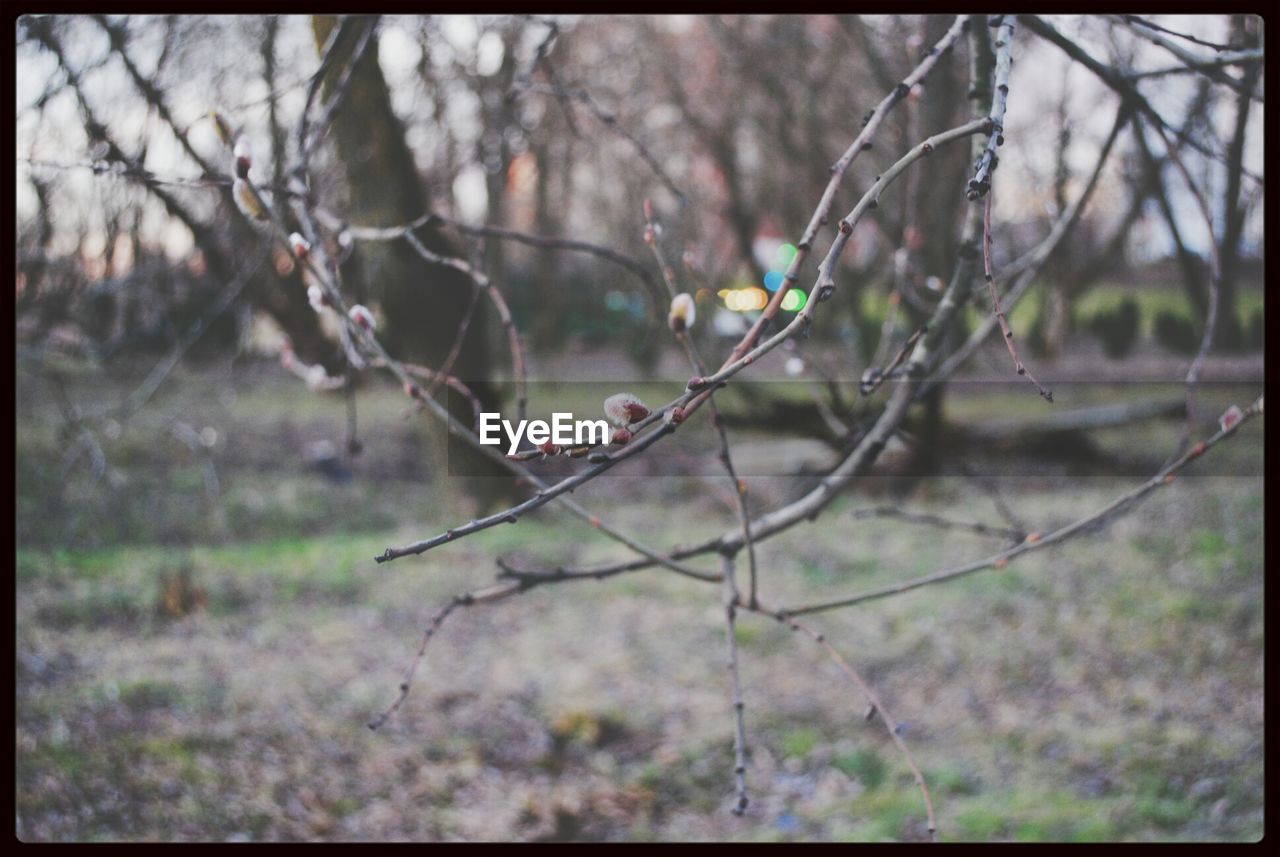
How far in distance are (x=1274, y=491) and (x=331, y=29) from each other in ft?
8.91

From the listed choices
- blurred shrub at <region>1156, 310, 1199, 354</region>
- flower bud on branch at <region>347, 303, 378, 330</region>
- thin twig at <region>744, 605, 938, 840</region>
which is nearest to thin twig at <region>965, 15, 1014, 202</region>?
thin twig at <region>744, 605, 938, 840</region>

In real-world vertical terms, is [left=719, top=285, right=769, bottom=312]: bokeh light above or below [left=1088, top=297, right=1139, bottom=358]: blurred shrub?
below

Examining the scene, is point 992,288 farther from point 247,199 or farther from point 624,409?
point 247,199

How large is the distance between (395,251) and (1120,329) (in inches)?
138

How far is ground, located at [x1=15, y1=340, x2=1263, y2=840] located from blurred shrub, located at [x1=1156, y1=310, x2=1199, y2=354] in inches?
16.7

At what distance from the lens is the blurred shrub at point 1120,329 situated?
5191 mm

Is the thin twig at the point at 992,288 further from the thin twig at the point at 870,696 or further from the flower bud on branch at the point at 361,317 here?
the flower bud on branch at the point at 361,317

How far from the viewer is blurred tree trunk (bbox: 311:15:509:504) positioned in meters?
4.38

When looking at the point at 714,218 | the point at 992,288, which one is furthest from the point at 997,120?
the point at 714,218

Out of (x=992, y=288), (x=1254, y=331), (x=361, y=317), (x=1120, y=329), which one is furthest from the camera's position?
(x=1120, y=329)

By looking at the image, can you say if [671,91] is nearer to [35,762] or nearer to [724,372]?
[35,762]

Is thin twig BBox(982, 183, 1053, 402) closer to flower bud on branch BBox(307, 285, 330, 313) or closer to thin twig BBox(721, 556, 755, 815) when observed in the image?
thin twig BBox(721, 556, 755, 815)

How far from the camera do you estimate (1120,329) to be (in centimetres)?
524

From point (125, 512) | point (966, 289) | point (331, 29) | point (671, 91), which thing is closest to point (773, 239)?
point (671, 91)
